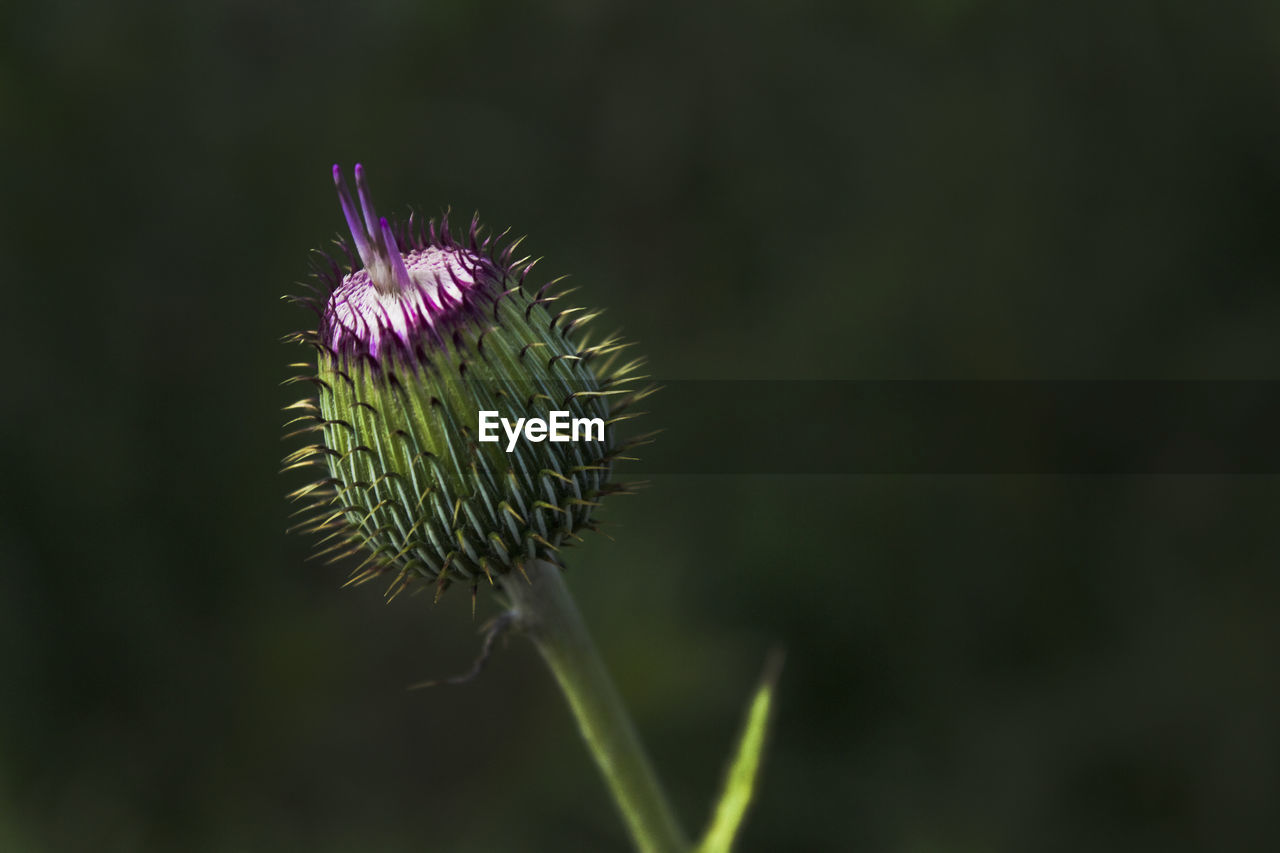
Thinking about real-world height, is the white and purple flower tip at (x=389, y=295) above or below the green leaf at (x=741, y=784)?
above

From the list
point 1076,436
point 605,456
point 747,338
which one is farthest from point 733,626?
point 605,456

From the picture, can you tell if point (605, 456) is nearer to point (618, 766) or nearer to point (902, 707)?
point (618, 766)

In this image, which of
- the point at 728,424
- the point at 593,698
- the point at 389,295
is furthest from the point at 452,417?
the point at 728,424

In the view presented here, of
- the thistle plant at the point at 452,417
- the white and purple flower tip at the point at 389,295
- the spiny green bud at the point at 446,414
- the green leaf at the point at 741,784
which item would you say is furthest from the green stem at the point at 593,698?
the white and purple flower tip at the point at 389,295

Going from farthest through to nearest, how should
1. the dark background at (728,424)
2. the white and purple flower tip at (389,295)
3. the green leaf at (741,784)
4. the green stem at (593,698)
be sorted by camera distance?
the dark background at (728,424)
the green stem at (593,698)
the white and purple flower tip at (389,295)
the green leaf at (741,784)

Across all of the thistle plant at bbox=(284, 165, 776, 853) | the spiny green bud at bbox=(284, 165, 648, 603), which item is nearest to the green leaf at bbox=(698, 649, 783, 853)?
→ the thistle plant at bbox=(284, 165, 776, 853)

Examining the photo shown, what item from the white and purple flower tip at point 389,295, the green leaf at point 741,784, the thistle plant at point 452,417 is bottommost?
the green leaf at point 741,784

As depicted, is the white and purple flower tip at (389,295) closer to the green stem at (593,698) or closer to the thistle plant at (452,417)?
the thistle plant at (452,417)
